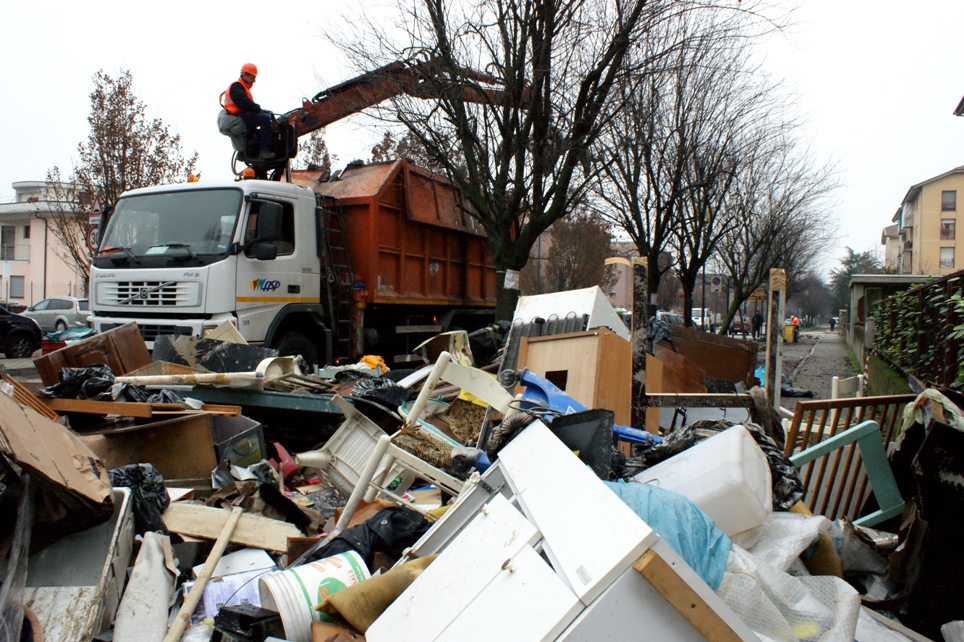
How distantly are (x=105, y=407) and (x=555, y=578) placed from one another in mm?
3806

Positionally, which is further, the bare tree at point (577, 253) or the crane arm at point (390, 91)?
the bare tree at point (577, 253)

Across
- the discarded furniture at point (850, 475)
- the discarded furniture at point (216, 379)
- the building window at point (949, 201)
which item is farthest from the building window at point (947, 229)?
the discarded furniture at point (216, 379)

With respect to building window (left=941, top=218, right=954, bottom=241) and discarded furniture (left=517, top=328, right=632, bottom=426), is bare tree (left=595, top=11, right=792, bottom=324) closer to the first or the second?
discarded furniture (left=517, top=328, right=632, bottom=426)

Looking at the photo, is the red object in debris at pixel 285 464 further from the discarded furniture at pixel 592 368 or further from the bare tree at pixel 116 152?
the bare tree at pixel 116 152

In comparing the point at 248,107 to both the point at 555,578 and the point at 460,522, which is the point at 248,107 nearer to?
the point at 460,522

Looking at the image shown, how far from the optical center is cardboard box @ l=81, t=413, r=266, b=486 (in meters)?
4.41

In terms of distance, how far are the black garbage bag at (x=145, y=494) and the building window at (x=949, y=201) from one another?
60891 millimetres

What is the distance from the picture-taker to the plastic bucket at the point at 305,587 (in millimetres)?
2604

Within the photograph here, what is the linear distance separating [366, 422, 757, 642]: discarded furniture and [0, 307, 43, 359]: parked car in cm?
1617

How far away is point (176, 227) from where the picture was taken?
731 centimetres

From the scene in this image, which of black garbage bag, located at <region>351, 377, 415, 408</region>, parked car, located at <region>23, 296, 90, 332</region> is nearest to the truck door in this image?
black garbage bag, located at <region>351, 377, 415, 408</region>

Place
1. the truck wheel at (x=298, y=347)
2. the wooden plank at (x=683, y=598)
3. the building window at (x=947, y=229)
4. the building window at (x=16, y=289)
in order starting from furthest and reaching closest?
1. the building window at (x=947, y=229)
2. the building window at (x=16, y=289)
3. the truck wheel at (x=298, y=347)
4. the wooden plank at (x=683, y=598)

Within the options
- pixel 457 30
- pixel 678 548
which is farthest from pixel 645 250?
pixel 678 548

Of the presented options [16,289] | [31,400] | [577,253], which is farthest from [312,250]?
[16,289]
